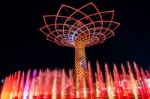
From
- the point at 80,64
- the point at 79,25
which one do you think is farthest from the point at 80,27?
the point at 80,64

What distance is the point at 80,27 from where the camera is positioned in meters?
27.0

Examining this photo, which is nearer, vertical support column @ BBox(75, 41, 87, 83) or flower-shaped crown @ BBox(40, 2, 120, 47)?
flower-shaped crown @ BBox(40, 2, 120, 47)

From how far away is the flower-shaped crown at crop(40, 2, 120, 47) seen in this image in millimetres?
24812

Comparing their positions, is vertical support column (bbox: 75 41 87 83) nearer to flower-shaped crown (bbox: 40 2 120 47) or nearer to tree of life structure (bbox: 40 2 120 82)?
tree of life structure (bbox: 40 2 120 82)

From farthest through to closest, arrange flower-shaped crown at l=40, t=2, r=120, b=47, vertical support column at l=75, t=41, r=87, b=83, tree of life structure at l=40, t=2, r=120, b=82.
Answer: vertical support column at l=75, t=41, r=87, b=83 < tree of life structure at l=40, t=2, r=120, b=82 < flower-shaped crown at l=40, t=2, r=120, b=47

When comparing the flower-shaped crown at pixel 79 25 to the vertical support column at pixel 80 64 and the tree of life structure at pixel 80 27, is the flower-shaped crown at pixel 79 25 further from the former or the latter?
the vertical support column at pixel 80 64

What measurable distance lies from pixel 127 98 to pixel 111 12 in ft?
35.2

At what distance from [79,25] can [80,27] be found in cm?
41

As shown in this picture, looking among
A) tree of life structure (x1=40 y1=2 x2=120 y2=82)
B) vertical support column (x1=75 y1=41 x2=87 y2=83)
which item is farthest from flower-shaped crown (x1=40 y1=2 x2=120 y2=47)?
vertical support column (x1=75 y1=41 x2=87 y2=83)

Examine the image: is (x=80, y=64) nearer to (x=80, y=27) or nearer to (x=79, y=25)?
(x=80, y=27)

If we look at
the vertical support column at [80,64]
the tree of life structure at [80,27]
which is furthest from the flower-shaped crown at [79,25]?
the vertical support column at [80,64]

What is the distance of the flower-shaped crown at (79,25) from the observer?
24812mm

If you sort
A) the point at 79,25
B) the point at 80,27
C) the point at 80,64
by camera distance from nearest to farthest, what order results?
1. the point at 79,25
2. the point at 80,27
3. the point at 80,64

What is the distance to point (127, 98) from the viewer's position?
2095 cm
